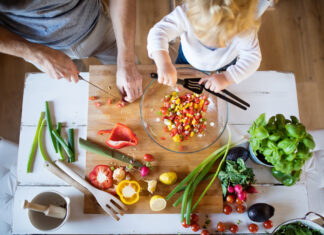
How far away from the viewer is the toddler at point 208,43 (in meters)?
0.77

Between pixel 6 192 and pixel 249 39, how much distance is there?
1.33 meters

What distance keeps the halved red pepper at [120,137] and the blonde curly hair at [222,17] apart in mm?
528

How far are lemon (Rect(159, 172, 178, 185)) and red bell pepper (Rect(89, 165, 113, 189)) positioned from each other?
0.75 ft

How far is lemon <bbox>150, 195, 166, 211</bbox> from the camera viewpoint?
0.99 metres

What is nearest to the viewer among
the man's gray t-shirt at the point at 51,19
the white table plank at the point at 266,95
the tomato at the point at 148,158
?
the man's gray t-shirt at the point at 51,19

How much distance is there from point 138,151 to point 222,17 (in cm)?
65

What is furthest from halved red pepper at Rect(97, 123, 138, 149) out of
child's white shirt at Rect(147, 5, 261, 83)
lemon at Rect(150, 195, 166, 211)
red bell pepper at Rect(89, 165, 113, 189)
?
child's white shirt at Rect(147, 5, 261, 83)

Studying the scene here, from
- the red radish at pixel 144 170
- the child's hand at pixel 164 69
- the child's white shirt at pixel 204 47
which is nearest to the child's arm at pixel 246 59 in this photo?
the child's white shirt at pixel 204 47

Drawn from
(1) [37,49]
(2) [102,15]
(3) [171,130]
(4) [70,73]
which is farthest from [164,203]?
(2) [102,15]

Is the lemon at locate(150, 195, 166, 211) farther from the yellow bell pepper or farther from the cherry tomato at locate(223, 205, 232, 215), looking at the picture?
the cherry tomato at locate(223, 205, 232, 215)

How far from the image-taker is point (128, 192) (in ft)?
3.30

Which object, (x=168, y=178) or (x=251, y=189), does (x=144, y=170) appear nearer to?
(x=168, y=178)

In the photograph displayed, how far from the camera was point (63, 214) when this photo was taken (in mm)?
954

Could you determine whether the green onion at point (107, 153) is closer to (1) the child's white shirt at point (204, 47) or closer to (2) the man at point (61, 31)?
(2) the man at point (61, 31)
